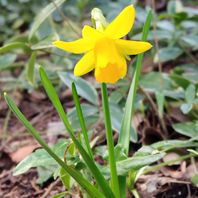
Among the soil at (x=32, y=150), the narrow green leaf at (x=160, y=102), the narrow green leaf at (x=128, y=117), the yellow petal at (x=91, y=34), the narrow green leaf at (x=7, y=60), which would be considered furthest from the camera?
the narrow green leaf at (x=7, y=60)

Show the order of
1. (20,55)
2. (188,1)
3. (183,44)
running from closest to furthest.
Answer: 1. (183,44)
2. (20,55)
3. (188,1)

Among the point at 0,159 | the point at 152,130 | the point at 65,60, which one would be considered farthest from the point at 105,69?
the point at 65,60

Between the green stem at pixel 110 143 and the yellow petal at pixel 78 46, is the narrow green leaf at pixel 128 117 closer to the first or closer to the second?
the green stem at pixel 110 143

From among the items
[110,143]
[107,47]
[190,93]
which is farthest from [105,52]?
[190,93]

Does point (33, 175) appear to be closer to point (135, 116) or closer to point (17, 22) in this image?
point (135, 116)

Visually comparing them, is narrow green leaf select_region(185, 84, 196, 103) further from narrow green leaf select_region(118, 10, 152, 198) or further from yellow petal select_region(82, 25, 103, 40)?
yellow petal select_region(82, 25, 103, 40)

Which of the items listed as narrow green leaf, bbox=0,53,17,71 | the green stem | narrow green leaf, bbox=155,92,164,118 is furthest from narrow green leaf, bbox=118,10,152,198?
narrow green leaf, bbox=0,53,17,71

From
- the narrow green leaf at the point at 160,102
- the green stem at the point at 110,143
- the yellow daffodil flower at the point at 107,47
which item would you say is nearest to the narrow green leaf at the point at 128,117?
the green stem at the point at 110,143
